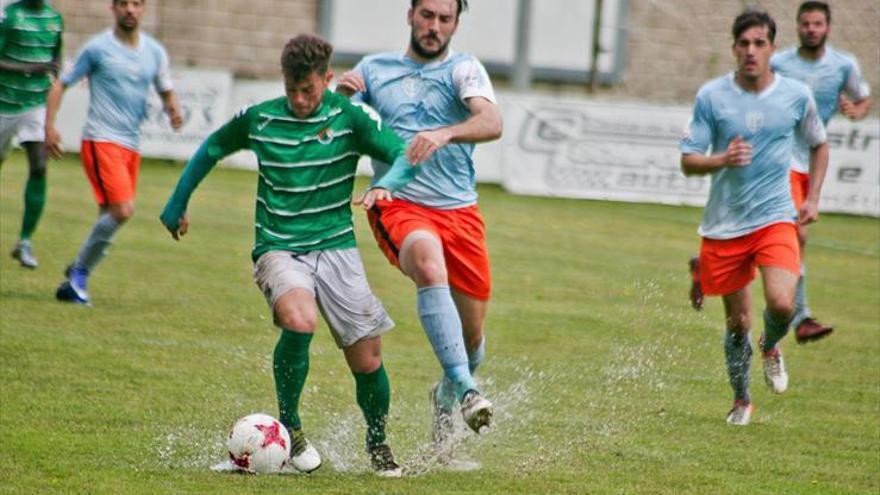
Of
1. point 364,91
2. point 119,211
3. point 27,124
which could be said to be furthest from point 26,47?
point 364,91

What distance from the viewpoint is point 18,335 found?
9875 mm

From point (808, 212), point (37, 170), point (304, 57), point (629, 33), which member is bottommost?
point (629, 33)

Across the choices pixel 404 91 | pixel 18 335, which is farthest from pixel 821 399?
pixel 18 335

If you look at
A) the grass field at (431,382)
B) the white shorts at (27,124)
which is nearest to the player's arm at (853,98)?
the grass field at (431,382)

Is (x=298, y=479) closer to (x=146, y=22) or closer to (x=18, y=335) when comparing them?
(x=18, y=335)

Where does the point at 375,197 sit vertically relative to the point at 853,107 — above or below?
above

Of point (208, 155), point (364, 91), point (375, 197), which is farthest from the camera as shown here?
point (364, 91)

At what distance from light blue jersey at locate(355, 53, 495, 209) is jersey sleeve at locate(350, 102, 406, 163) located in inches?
31.0

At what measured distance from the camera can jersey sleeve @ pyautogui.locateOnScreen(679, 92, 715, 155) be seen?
877 cm

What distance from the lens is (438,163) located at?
7762 mm

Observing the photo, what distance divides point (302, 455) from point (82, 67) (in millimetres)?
5731

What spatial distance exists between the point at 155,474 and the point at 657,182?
630 inches

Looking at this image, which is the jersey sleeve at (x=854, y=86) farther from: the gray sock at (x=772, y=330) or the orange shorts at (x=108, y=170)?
the orange shorts at (x=108, y=170)

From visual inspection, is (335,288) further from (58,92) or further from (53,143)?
(58,92)
